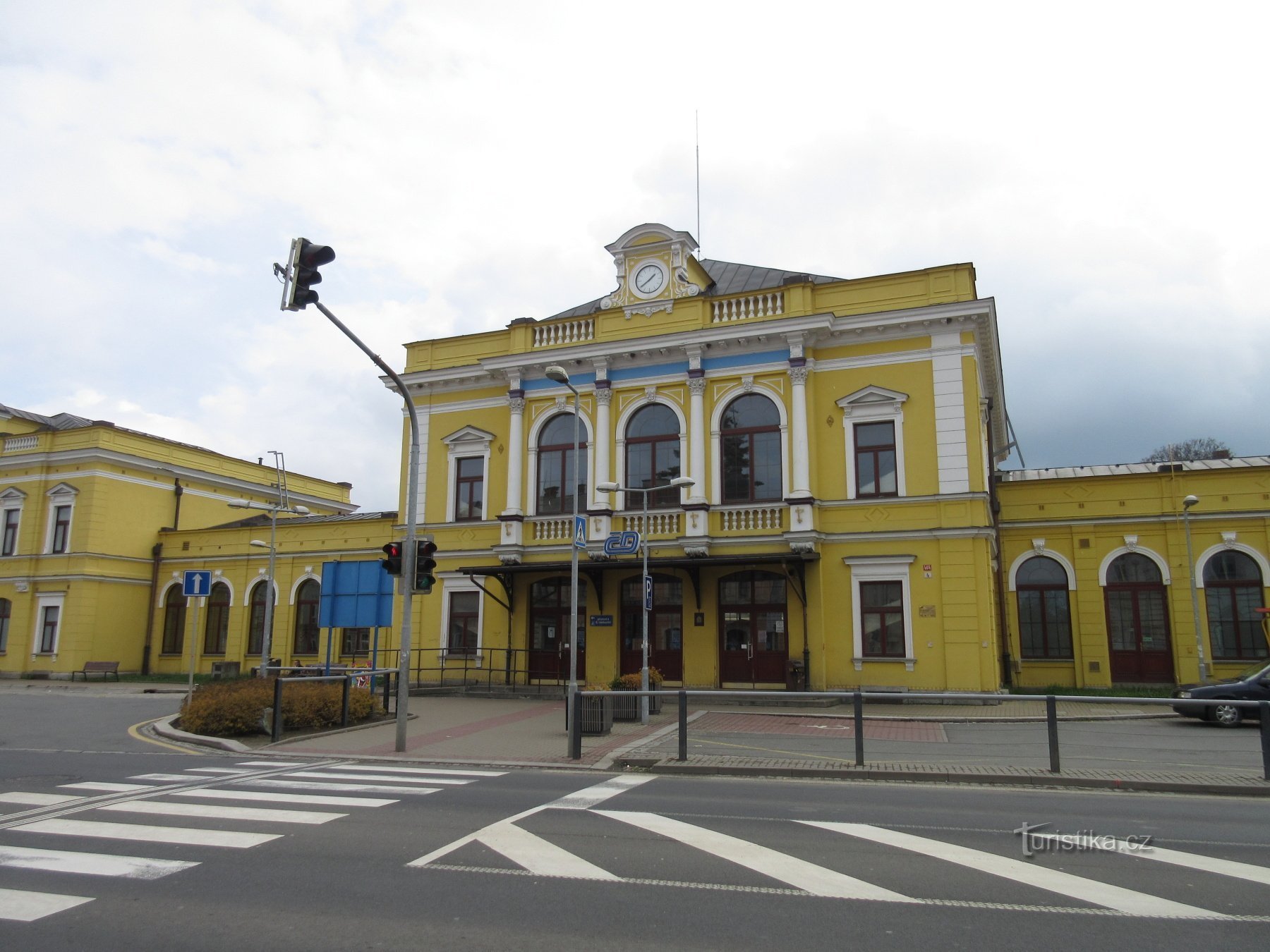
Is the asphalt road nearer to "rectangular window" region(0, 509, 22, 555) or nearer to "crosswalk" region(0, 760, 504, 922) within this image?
"crosswalk" region(0, 760, 504, 922)

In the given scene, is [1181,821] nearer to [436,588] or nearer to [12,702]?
[436,588]

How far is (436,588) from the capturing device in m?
28.7

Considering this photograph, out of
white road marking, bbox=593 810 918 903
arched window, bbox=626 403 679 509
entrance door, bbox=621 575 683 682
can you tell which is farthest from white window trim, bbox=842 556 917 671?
white road marking, bbox=593 810 918 903

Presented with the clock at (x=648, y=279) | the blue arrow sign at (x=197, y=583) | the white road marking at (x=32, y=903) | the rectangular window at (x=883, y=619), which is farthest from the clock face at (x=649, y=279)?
the white road marking at (x=32, y=903)

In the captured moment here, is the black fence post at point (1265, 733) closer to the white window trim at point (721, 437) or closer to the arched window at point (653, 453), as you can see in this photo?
the white window trim at point (721, 437)

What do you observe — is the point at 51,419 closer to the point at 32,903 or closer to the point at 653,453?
the point at 653,453

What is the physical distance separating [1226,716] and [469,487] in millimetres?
20857

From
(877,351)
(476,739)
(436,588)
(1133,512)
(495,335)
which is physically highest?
(495,335)

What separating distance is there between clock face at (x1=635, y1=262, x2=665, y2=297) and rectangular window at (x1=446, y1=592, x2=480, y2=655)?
10.7 metres

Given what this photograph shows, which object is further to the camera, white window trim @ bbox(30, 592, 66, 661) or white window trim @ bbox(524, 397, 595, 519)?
white window trim @ bbox(30, 592, 66, 661)

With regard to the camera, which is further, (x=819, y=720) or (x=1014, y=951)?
(x=819, y=720)

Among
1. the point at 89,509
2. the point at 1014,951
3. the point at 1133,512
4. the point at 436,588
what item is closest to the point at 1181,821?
the point at 1014,951

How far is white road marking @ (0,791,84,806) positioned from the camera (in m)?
10.1

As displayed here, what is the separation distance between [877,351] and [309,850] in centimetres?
2029
